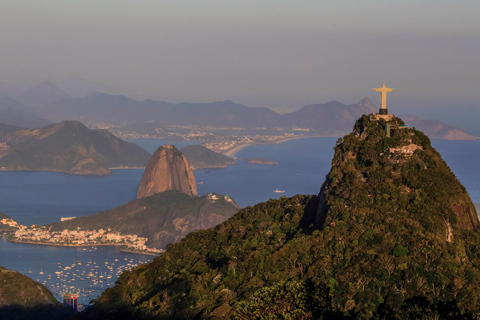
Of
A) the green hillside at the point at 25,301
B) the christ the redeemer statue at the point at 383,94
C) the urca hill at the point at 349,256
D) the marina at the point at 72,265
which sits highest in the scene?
the christ the redeemer statue at the point at 383,94

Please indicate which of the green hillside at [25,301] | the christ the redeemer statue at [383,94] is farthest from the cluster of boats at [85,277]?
the christ the redeemer statue at [383,94]

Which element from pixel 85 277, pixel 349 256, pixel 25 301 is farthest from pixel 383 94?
pixel 85 277

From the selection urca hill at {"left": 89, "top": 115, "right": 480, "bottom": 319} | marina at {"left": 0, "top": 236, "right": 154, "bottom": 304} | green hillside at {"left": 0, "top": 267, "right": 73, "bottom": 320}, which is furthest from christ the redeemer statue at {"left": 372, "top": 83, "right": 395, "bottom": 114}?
marina at {"left": 0, "top": 236, "right": 154, "bottom": 304}

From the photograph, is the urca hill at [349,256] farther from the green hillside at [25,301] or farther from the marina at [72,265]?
the marina at [72,265]

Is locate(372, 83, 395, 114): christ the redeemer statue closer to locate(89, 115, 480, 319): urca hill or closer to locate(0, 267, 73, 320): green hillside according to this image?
locate(89, 115, 480, 319): urca hill

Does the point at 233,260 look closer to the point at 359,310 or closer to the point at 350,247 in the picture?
the point at 350,247

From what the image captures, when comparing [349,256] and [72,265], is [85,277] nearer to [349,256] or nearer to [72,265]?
[72,265]

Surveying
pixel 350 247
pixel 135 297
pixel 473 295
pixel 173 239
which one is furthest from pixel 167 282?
pixel 173 239

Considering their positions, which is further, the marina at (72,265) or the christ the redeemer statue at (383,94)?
the marina at (72,265)

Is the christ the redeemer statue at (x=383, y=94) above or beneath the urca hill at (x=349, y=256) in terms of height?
above
